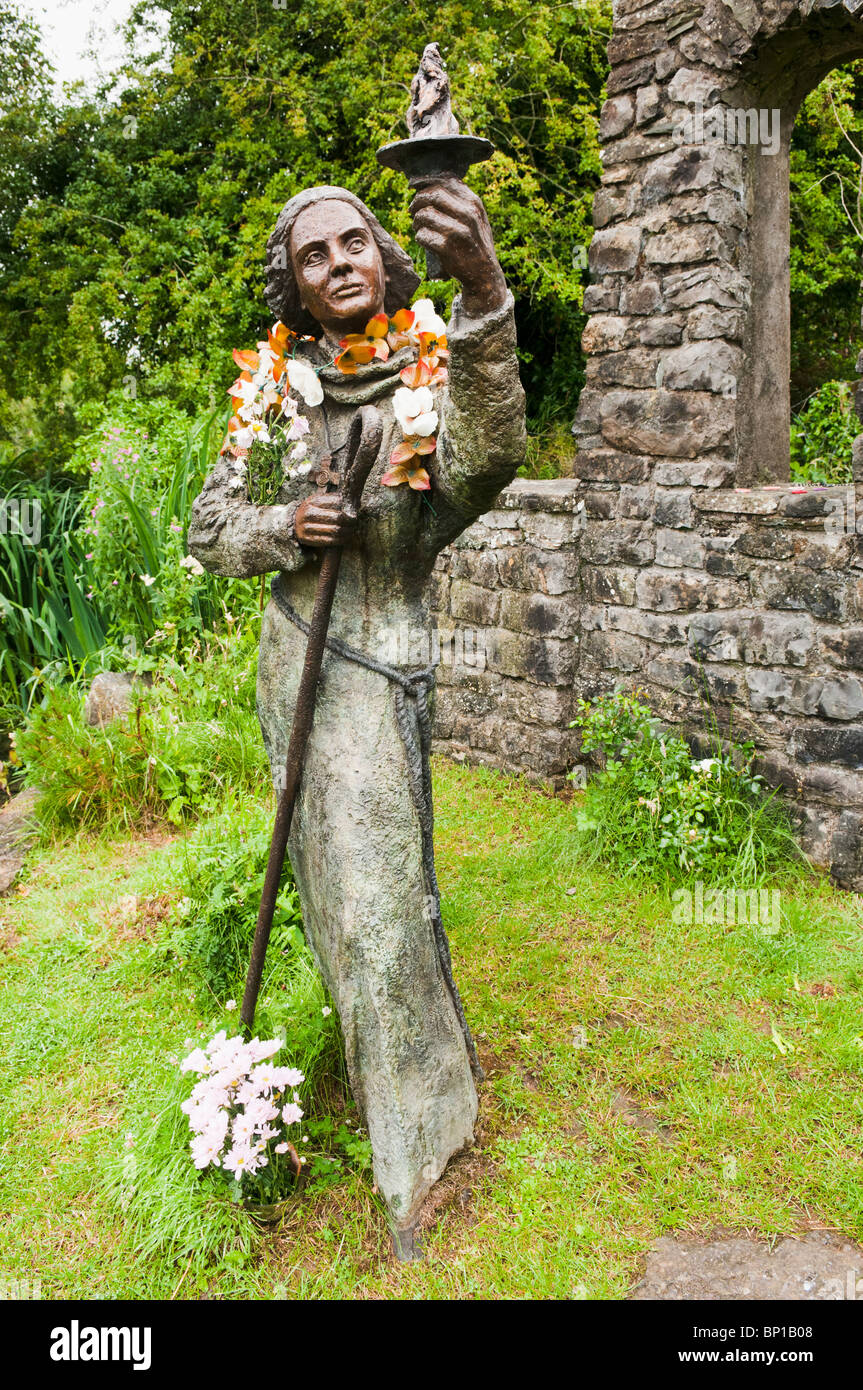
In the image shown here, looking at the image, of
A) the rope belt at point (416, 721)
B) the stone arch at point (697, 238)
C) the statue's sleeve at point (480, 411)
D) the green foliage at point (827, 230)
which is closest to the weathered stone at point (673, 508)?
the stone arch at point (697, 238)

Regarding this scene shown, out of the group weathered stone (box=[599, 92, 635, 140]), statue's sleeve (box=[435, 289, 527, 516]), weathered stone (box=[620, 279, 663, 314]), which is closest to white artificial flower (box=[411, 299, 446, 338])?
statue's sleeve (box=[435, 289, 527, 516])

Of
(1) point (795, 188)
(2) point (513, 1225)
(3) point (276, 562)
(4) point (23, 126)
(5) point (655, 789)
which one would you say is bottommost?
(2) point (513, 1225)

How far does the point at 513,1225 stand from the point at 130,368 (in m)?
8.91

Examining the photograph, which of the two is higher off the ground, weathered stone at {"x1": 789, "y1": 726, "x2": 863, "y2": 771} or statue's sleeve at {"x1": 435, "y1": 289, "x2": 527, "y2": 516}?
statue's sleeve at {"x1": 435, "y1": 289, "x2": 527, "y2": 516}

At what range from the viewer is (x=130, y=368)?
9.65 m

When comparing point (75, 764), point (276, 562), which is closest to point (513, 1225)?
point (276, 562)

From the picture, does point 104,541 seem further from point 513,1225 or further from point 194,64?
point 194,64

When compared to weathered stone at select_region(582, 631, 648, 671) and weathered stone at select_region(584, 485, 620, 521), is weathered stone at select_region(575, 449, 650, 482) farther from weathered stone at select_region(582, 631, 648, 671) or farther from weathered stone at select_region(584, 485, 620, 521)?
weathered stone at select_region(582, 631, 648, 671)

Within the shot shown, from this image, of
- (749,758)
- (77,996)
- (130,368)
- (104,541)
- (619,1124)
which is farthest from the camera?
(130,368)

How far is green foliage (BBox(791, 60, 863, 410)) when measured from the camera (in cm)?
830

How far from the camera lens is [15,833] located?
202 inches

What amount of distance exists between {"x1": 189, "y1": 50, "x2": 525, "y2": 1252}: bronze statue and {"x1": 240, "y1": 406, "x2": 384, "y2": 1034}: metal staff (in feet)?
0.18

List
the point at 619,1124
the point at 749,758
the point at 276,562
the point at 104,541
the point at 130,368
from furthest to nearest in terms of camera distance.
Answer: the point at 130,368
the point at 104,541
the point at 749,758
the point at 619,1124
the point at 276,562

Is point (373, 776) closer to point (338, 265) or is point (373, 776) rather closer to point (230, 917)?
point (338, 265)
